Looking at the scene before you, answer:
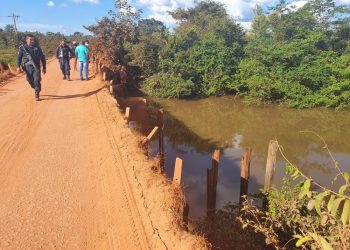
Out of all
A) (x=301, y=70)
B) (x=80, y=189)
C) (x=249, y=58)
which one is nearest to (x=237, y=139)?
(x=301, y=70)

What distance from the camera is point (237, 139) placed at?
17.1 metres

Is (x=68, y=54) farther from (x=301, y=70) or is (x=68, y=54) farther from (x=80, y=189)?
(x=301, y=70)

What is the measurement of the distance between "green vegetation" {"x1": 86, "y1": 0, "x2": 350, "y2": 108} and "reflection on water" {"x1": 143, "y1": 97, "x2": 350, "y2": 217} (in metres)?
1.10

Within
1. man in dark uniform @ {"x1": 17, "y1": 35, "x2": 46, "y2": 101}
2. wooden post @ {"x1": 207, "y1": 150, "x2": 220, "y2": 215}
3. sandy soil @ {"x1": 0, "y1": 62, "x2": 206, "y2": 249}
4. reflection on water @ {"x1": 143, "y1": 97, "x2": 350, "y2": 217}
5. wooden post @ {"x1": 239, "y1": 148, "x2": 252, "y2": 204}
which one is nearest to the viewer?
sandy soil @ {"x1": 0, "y1": 62, "x2": 206, "y2": 249}

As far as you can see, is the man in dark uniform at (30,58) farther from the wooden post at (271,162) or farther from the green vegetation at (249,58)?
the green vegetation at (249,58)

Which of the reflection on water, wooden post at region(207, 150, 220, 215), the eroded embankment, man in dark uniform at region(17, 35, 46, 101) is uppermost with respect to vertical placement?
man in dark uniform at region(17, 35, 46, 101)

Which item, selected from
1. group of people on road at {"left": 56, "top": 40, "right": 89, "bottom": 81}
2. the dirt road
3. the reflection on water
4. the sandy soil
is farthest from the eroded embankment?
group of people on road at {"left": 56, "top": 40, "right": 89, "bottom": 81}

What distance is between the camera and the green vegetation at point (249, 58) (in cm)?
2205

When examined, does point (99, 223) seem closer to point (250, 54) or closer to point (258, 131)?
point (258, 131)

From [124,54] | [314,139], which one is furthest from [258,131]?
[124,54]

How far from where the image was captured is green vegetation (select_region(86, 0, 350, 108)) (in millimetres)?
22047

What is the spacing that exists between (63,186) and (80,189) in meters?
0.30

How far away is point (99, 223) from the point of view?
14.6 ft

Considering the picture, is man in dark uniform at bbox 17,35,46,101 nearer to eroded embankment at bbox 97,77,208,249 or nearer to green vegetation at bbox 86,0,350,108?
eroded embankment at bbox 97,77,208,249
